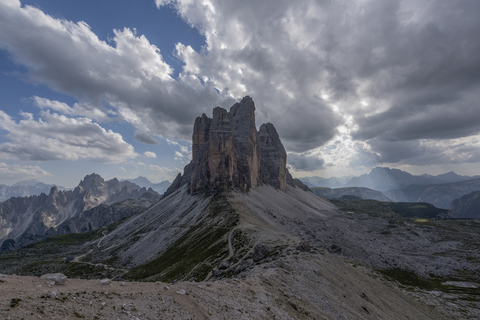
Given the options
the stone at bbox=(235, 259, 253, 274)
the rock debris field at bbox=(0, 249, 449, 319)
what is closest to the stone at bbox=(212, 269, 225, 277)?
the stone at bbox=(235, 259, 253, 274)

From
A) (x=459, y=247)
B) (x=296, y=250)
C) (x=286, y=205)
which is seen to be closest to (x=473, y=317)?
(x=296, y=250)

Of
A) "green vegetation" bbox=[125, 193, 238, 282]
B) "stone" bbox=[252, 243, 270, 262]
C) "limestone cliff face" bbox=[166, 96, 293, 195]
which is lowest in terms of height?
"green vegetation" bbox=[125, 193, 238, 282]

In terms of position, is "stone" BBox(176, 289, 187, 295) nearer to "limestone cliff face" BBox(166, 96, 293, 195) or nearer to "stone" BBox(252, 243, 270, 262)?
"stone" BBox(252, 243, 270, 262)

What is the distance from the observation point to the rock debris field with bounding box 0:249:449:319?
14.2m

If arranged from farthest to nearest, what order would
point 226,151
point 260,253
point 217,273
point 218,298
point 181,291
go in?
point 226,151
point 260,253
point 217,273
point 218,298
point 181,291

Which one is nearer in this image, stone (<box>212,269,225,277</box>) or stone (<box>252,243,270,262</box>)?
stone (<box>212,269,225,277</box>)

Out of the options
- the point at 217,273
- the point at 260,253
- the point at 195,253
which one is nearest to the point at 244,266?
the point at 260,253

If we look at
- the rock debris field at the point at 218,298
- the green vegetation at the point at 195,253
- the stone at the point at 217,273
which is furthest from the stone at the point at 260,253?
the green vegetation at the point at 195,253

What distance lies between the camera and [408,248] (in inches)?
3807

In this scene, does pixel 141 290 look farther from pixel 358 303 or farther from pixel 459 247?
pixel 459 247

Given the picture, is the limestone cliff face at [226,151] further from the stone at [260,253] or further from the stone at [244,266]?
the stone at [244,266]

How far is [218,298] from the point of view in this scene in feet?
69.1

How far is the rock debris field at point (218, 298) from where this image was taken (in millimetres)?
14234

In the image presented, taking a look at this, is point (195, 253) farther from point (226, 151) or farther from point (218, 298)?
point (226, 151)
